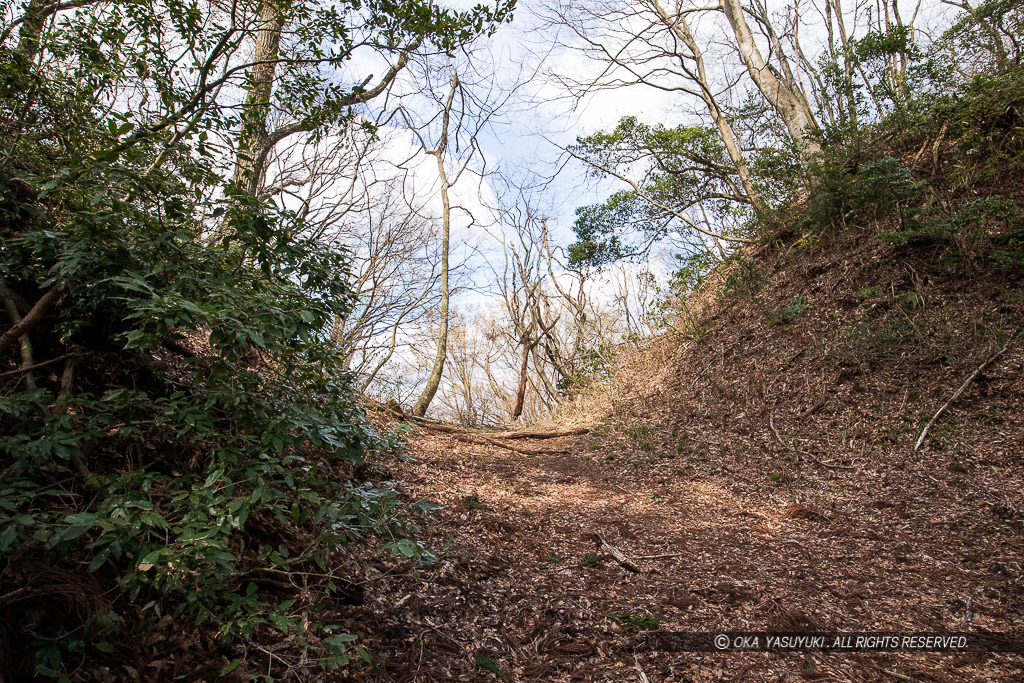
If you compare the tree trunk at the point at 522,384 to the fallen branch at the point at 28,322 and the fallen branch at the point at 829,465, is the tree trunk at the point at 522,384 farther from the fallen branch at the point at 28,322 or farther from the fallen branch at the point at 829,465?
the fallen branch at the point at 28,322

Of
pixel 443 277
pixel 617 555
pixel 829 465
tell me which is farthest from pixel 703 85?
pixel 617 555

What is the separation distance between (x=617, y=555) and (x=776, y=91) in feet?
33.4

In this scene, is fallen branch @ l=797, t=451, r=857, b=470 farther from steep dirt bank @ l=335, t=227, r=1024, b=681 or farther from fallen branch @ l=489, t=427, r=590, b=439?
fallen branch @ l=489, t=427, r=590, b=439

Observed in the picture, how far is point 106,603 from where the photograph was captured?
6.06 feet

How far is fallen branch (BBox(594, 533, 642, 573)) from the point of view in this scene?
3.86m

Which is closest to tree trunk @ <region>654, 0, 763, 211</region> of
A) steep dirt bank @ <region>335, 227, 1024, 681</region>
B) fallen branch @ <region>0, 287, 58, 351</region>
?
steep dirt bank @ <region>335, 227, 1024, 681</region>

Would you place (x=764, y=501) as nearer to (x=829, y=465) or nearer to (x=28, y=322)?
(x=829, y=465)

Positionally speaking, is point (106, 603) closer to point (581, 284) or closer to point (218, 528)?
point (218, 528)

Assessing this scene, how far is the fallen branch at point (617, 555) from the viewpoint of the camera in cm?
386

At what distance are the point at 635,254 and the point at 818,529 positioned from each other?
8.99 meters

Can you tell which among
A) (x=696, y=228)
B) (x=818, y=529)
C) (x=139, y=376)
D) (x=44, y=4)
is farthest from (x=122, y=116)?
(x=696, y=228)

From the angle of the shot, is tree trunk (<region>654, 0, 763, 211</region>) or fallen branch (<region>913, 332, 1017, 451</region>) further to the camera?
tree trunk (<region>654, 0, 763, 211</region>)

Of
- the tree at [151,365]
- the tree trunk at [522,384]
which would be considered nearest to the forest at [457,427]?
the tree at [151,365]

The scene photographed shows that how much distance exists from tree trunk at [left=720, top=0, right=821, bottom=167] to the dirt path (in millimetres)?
6590
